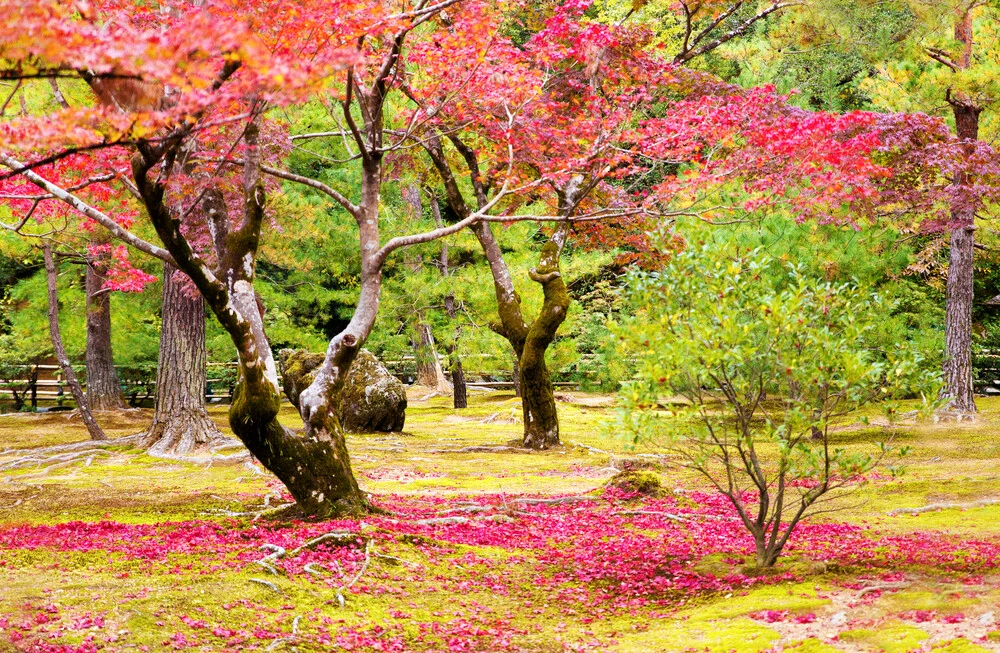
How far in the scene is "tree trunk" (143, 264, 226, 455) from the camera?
38.5 feet

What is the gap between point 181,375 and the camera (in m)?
11.9

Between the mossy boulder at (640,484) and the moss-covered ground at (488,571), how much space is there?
123 mm

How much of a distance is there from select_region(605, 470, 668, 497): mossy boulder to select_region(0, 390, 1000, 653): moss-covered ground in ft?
0.40

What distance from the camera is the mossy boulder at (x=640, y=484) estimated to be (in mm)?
8500

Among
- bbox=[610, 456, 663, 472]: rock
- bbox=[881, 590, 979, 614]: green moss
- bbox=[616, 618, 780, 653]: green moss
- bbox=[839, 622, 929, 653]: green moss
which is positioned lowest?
bbox=[616, 618, 780, 653]: green moss

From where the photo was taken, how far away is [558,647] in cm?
474

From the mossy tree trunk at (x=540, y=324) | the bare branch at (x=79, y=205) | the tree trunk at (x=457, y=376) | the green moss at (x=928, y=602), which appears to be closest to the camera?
the green moss at (x=928, y=602)

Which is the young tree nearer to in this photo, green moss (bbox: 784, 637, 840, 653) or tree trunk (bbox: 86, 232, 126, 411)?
green moss (bbox: 784, 637, 840, 653)

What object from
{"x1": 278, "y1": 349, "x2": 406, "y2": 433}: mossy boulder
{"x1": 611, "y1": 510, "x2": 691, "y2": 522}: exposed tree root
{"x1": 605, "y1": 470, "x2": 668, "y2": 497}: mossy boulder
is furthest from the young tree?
{"x1": 278, "y1": 349, "x2": 406, "y2": 433}: mossy boulder

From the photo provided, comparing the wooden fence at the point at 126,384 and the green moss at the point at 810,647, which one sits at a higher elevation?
the wooden fence at the point at 126,384

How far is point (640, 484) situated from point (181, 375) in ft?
21.6

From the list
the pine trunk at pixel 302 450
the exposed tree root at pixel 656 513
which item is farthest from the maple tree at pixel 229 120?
the exposed tree root at pixel 656 513

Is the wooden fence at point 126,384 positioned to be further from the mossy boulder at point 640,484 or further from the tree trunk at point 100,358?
the mossy boulder at point 640,484

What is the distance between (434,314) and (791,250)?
737cm
